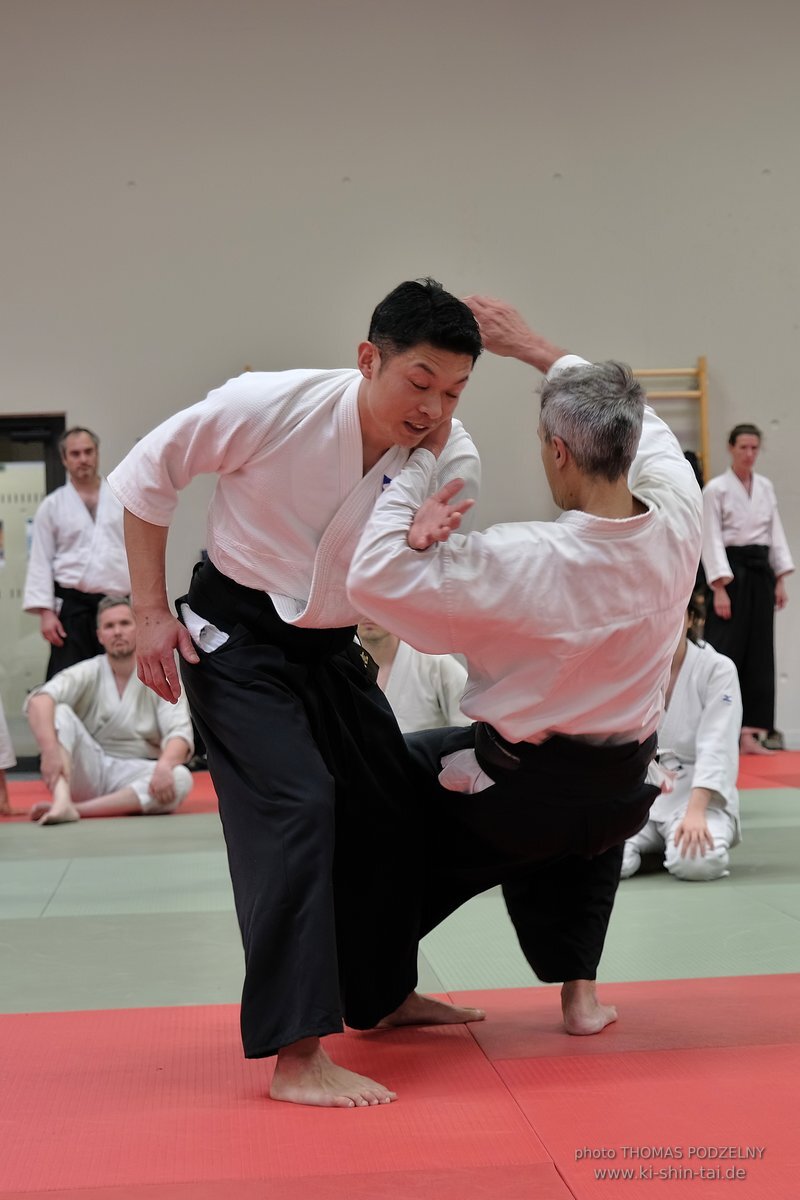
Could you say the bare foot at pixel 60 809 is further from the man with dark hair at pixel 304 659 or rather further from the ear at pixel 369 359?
the ear at pixel 369 359

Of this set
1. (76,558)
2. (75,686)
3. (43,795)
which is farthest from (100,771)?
(76,558)

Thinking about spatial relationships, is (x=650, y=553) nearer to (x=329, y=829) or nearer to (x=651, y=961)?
(x=329, y=829)

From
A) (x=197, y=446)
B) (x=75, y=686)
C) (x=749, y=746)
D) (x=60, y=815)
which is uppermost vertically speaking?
(x=197, y=446)

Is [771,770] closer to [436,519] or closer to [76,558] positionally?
[76,558]

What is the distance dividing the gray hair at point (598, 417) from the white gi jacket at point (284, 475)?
0.24 meters

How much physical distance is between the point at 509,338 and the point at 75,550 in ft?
17.4

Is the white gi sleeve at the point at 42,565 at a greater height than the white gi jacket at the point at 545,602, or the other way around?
the white gi jacket at the point at 545,602

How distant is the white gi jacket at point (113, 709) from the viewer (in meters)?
6.09

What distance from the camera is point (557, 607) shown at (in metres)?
2.12

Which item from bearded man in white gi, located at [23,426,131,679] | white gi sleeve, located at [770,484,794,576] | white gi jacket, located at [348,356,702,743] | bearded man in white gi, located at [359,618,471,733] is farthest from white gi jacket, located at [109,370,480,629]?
white gi sleeve, located at [770,484,794,576]

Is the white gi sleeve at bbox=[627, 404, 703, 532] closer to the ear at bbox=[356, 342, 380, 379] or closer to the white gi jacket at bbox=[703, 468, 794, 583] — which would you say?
the ear at bbox=[356, 342, 380, 379]

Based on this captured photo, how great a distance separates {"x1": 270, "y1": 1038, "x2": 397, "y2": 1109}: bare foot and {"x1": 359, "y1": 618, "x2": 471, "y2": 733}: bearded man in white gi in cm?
304

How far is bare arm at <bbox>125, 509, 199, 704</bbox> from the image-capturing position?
7.72ft

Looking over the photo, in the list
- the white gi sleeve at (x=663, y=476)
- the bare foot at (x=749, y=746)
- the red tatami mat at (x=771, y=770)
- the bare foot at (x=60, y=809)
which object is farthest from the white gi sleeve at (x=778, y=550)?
the white gi sleeve at (x=663, y=476)
